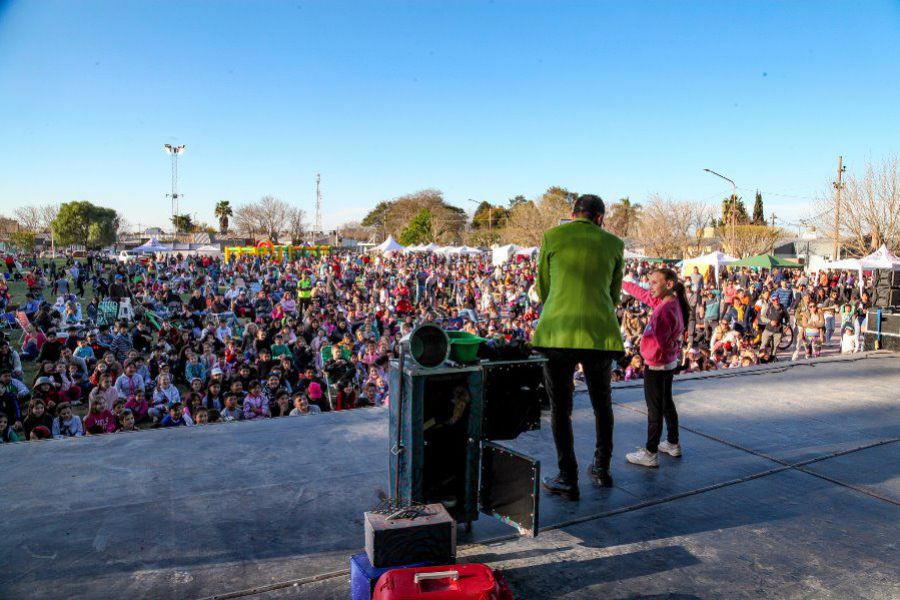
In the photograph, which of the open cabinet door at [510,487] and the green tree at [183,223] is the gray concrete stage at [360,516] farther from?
the green tree at [183,223]

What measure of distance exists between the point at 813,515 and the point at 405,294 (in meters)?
16.4

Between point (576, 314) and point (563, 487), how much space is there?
34.6 inches

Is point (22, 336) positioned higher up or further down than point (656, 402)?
further down

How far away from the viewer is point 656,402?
3.62m

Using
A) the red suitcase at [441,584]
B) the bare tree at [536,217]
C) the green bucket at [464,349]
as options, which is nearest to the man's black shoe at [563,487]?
the green bucket at [464,349]

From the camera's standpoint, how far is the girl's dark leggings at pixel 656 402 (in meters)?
3.58

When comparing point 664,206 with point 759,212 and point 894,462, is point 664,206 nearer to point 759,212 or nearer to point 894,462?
point 759,212

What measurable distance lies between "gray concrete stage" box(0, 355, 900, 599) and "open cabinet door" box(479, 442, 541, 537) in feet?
0.43

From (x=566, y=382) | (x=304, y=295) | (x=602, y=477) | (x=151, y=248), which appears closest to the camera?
(x=566, y=382)

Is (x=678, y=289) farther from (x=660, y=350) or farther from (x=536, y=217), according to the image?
(x=536, y=217)

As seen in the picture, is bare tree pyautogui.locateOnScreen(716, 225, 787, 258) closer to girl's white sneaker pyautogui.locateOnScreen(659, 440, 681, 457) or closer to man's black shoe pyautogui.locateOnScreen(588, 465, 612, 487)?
girl's white sneaker pyautogui.locateOnScreen(659, 440, 681, 457)

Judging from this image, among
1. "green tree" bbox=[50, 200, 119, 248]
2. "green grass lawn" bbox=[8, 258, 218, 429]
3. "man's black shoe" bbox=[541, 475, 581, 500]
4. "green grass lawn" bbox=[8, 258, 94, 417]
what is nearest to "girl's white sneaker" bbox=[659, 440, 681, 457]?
"man's black shoe" bbox=[541, 475, 581, 500]

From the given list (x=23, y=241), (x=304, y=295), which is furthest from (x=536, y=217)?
(x=23, y=241)

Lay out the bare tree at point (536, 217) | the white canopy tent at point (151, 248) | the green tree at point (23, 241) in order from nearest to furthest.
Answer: the white canopy tent at point (151, 248)
the bare tree at point (536, 217)
the green tree at point (23, 241)
